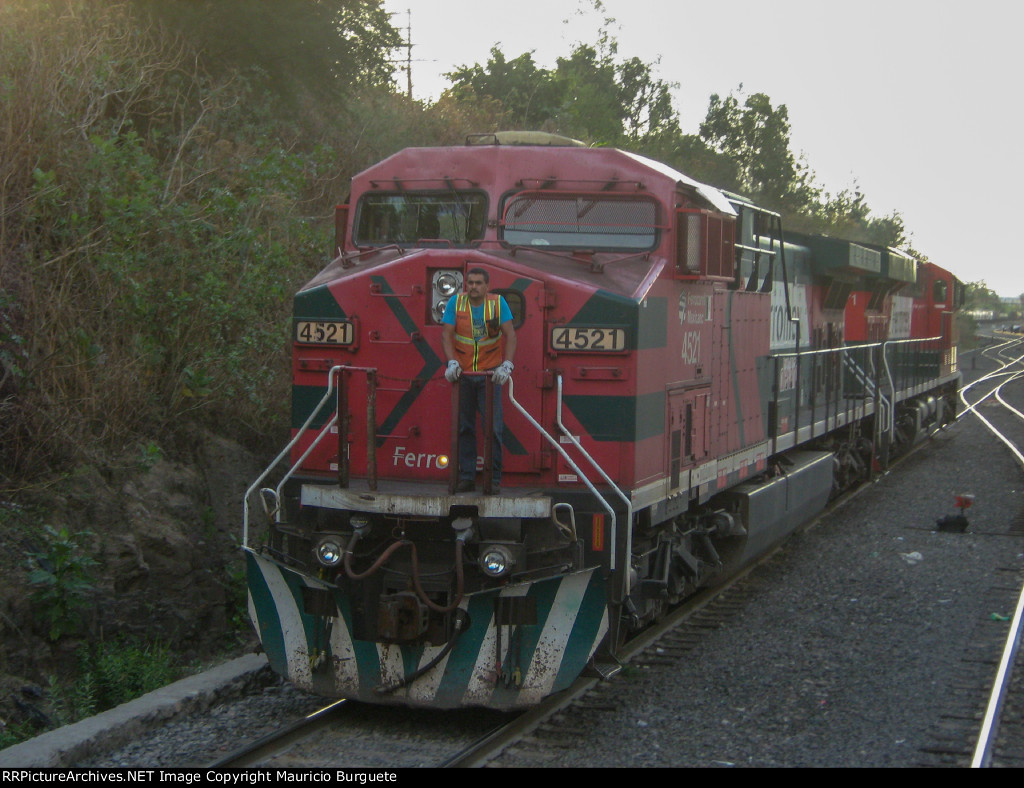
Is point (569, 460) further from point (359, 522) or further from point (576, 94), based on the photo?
point (576, 94)

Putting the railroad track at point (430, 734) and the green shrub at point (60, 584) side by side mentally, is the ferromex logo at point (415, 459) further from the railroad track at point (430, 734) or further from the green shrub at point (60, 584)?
the green shrub at point (60, 584)

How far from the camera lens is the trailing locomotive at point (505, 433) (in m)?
5.53

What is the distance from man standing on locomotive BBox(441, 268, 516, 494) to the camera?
5.73 m

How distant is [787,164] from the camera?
47.6 meters

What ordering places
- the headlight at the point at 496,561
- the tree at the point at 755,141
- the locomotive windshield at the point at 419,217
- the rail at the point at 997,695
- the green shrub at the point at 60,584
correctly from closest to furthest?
the rail at the point at 997,695, the headlight at the point at 496,561, the green shrub at the point at 60,584, the locomotive windshield at the point at 419,217, the tree at the point at 755,141

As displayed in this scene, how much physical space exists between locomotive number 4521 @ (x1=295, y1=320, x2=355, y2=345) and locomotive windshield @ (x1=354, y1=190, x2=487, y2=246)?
0.78m

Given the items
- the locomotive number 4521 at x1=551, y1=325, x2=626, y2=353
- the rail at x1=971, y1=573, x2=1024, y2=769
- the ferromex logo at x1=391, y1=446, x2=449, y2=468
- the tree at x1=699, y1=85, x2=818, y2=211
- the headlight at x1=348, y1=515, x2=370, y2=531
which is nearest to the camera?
the rail at x1=971, y1=573, x2=1024, y2=769

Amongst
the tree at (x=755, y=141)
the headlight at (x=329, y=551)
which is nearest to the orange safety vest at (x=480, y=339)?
the headlight at (x=329, y=551)

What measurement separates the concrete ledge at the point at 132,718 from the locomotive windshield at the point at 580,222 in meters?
2.93

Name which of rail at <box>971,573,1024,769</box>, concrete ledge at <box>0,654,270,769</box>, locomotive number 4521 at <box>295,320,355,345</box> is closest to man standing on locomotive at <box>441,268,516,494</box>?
locomotive number 4521 at <box>295,320,355,345</box>

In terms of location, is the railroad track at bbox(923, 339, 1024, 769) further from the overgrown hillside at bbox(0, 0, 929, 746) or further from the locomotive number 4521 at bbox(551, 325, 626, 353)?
the overgrown hillside at bbox(0, 0, 929, 746)

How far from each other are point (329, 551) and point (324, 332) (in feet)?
4.30
